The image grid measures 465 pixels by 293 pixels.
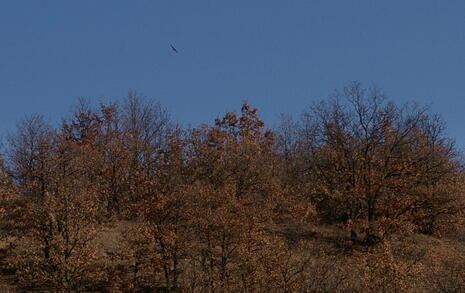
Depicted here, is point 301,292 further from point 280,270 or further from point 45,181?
point 45,181

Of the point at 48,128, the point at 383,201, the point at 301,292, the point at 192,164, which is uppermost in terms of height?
the point at 48,128

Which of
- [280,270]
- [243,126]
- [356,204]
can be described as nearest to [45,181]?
[280,270]

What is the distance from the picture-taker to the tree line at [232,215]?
96.3ft

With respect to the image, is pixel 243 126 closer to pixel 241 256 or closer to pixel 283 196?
pixel 283 196

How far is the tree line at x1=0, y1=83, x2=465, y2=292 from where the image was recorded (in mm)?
29344

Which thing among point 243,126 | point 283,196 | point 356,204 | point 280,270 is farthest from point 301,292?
point 243,126

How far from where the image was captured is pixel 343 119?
48.3m

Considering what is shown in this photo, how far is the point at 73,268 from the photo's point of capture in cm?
2822

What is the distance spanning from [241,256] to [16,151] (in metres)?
20.0

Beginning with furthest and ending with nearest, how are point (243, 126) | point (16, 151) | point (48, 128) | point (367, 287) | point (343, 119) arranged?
point (243, 126) → point (343, 119) → point (48, 128) → point (16, 151) → point (367, 287)

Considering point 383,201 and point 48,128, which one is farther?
point 383,201

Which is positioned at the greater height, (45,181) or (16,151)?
(16,151)

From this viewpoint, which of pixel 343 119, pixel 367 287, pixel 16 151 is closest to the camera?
pixel 367 287

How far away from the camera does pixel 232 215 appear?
3100 cm
